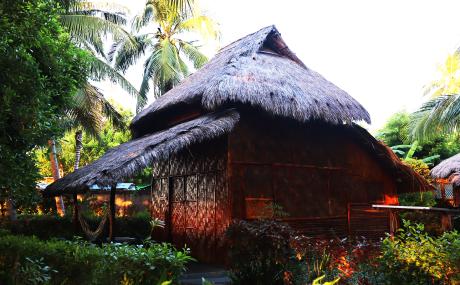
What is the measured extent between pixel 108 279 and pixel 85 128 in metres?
10.5

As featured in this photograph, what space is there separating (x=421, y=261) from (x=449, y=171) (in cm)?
1163

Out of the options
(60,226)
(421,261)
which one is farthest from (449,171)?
(60,226)

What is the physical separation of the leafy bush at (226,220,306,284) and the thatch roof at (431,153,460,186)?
1071cm

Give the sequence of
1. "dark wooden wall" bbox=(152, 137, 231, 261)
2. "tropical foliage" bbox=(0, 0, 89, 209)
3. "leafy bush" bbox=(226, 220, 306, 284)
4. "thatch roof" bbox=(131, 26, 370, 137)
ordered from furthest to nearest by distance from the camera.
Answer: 1. "dark wooden wall" bbox=(152, 137, 231, 261)
2. "thatch roof" bbox=(131, 26, 370, 137)
3. "leafy bush" bbox=(226, 220, 306, 284)
4. "tropical foliage" bbox=(0, 0, 89, 209)

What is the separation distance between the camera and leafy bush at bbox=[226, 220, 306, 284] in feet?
17.1

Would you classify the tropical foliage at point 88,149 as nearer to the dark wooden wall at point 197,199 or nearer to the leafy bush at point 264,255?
the dark wooden wall at point 197,199

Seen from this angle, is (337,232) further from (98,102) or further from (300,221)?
(98,102)

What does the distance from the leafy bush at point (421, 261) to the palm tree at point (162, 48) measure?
11.9 m

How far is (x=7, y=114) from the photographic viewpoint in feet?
15.6

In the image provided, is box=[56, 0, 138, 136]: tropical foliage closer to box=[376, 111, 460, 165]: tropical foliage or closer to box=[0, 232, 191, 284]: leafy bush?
box=[0, 232, 191, 284]: leafy bush

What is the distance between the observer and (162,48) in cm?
1628

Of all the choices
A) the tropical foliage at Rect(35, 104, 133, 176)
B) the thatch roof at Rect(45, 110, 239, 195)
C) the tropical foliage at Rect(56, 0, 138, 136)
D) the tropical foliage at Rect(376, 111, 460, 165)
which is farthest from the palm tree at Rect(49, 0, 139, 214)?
the tropical foliage at Rect(376, 111, 460, 165)

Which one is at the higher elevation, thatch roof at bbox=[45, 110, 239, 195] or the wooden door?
thatch roof at bbox=[45, 110, 239, 195]

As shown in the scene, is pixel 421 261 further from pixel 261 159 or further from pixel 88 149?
pixel 88 149
